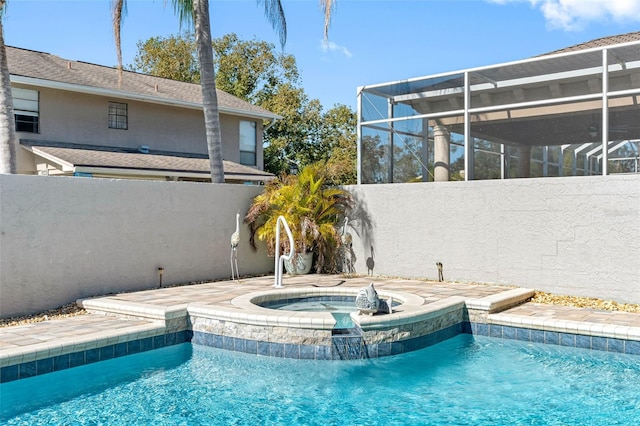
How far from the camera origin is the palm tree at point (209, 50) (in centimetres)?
1295

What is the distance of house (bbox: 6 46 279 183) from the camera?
1616 cm

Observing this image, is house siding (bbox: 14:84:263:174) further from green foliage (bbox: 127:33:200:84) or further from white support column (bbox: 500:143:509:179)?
white support column (bbox: 500:143:509:179)

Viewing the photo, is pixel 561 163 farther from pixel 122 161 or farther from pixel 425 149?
pixel 122 161

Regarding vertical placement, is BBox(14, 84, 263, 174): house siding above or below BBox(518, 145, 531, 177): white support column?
above

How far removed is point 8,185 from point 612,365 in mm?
8710

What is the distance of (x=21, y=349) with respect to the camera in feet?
20.7

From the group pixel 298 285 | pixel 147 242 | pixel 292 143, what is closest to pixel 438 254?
pixel 298 285

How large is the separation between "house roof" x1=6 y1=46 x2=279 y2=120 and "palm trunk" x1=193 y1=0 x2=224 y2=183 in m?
4.12

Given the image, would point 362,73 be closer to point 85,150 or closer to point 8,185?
point 85,150

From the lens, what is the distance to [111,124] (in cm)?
A: 1853

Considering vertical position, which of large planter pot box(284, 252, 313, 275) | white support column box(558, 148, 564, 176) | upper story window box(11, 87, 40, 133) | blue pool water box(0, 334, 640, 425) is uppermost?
upper story window box(11, 87, 40, 133)

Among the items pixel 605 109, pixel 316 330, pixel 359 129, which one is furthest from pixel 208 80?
pixel 605 109

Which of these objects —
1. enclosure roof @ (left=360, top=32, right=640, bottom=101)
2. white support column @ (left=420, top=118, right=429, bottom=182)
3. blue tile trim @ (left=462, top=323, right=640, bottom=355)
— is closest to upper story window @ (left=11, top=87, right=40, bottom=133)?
enclosure roof @ (left=360, top=32, right=640, bottom=101)

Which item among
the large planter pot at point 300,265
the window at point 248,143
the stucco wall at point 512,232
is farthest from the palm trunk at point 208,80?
the window at point 248,143
